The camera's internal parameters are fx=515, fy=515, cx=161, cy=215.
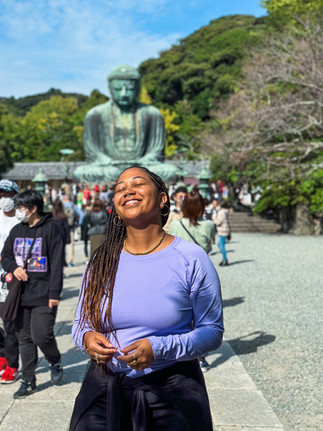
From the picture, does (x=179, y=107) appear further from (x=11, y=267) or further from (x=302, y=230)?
(x=11, y=267)

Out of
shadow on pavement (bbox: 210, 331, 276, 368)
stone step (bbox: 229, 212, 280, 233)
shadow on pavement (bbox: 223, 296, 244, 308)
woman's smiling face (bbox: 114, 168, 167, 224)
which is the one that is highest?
woman's smiling face (bbox: 114, 168, 167, 224)

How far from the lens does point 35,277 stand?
12.3 feet

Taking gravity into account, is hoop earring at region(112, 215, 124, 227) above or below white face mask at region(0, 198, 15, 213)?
above

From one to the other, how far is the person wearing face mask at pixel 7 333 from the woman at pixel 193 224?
4.76 feet

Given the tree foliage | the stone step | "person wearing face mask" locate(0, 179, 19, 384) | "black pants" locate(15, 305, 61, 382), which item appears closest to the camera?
"black pants" locate(15, 305, 61, 382)

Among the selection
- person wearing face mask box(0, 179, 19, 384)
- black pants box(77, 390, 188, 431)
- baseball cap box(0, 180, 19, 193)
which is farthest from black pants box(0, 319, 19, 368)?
black pants box(77, 390, 188, 431)

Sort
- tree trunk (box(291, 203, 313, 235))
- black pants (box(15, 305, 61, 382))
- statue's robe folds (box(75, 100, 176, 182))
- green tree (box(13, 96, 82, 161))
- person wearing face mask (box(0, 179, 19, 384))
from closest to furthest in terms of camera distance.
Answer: black pants (box(15, 305, 61, 382)), person wearing face mask (box(0, 179, 19, 384)), statue's robe folds (box(75, 100, 176, 182)), tree trunk (box(291, 203, 313, 235)), green tree (box(13, 96, 82, 161))

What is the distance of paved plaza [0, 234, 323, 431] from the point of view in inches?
129

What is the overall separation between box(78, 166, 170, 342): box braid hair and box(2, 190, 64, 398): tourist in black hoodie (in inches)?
69.9

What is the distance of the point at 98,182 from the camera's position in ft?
46.0

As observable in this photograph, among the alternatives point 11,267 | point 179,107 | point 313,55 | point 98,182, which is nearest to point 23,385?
point 11,267

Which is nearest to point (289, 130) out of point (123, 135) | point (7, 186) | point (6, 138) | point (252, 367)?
point (123, 135)

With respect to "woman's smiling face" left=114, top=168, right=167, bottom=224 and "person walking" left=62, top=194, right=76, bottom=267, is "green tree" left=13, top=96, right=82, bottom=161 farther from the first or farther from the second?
"woman's smiling face" left=114, top=168, right=167, bottom=224

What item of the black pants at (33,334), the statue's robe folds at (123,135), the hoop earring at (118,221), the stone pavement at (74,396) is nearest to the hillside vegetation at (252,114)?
the statue's robe folds at (123,135)
